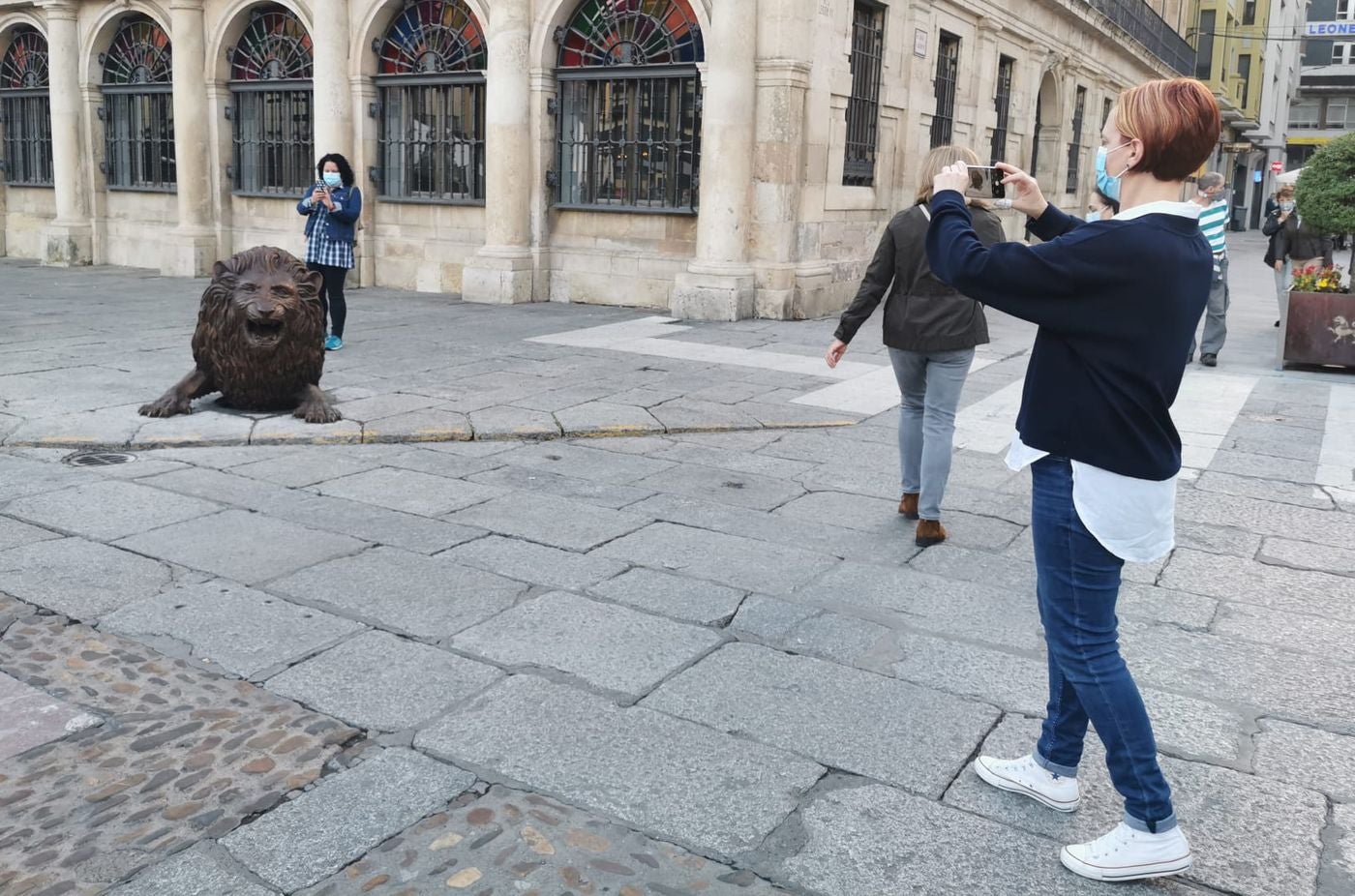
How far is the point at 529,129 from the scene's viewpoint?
45.8 ft

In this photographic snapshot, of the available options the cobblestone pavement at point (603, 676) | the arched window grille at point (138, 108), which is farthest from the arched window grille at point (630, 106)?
the arched window grille at point (138, 108)

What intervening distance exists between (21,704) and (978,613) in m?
3.14

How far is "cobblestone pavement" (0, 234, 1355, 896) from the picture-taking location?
2764mm

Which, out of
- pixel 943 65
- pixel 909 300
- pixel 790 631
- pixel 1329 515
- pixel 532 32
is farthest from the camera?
pixel 943 65

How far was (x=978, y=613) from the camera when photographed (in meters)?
4.42

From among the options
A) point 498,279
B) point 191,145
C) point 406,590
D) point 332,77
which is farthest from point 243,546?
point 191,145

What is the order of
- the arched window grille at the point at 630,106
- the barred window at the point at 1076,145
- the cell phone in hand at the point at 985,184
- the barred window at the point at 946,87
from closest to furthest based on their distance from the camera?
1. the cell phone in hand at the point at 985,184
2. the arched window grille at the point at 630,106
3. the barred window at the point at 946,87
4. the barred window at the point at 1076,145

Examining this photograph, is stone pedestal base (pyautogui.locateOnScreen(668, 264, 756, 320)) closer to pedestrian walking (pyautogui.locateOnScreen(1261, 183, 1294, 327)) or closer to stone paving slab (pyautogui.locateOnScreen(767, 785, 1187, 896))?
pedestrian walking (pyautogui.locateOnScreen(1261, 183, 1294, 327))

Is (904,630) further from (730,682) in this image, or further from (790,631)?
(730,682)

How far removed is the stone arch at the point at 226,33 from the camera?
1648 centimetres

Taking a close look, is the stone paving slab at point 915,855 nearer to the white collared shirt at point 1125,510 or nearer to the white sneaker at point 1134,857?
the white sneaker at point 1134,857

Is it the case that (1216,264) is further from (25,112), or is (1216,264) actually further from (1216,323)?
(25,112)

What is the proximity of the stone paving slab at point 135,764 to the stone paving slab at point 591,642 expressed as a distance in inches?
28.4

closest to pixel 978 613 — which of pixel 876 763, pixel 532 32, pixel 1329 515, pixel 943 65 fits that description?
pixel 876 763
